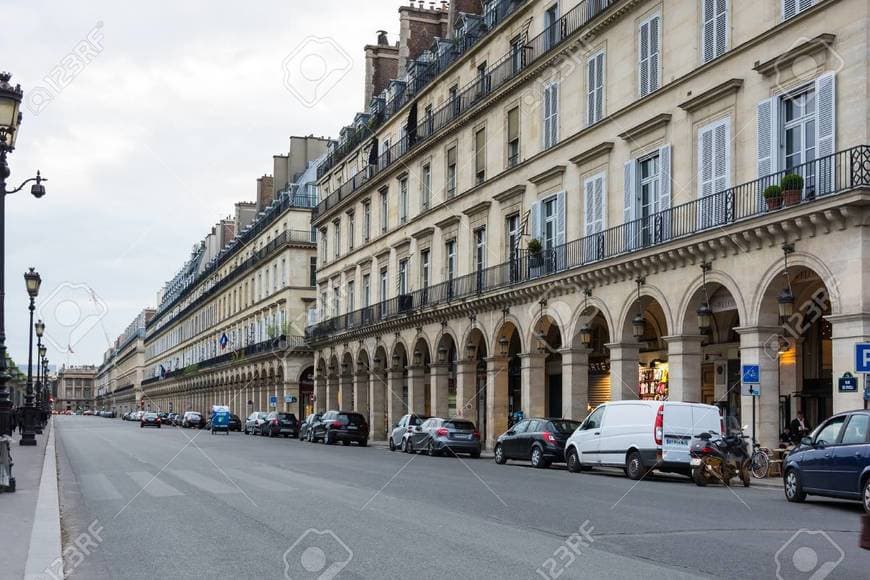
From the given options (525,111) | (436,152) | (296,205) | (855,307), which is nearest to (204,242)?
(296,205)

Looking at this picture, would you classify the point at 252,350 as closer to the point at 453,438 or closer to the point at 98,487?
the point at 453,438

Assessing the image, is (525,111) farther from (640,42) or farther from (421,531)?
(421,531)

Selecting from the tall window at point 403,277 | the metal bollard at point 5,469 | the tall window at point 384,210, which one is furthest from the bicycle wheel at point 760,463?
the tall window at point 384,210

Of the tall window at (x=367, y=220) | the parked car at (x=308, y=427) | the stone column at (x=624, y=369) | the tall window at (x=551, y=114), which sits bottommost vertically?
the parked car at (x=308, y=427)

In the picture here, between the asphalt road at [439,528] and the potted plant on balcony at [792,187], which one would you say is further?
the potted plant on balcony at [792,187]

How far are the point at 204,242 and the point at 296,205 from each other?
52.0 m

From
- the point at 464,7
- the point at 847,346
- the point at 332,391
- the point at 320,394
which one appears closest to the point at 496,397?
the point at 847,346

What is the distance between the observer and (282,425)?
5738 cm

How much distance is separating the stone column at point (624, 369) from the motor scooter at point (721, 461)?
8.16 meters

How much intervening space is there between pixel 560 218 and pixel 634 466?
41.9 ft

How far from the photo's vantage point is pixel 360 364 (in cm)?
5441

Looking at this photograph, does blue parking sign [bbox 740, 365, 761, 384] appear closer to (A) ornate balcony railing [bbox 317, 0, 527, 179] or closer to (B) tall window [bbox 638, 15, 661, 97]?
(B) tall window [bbox 638, 15, 661, 97]

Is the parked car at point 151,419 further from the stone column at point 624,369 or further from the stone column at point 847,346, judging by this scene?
the stone column at point 847,346

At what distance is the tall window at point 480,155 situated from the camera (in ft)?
133
